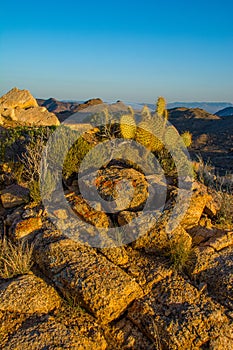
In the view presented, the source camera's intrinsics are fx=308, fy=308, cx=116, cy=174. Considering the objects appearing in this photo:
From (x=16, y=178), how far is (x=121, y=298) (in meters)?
3.25

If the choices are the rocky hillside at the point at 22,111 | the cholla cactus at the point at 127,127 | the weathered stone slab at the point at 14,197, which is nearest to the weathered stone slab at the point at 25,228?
the weathered stone slab at the point at 14,197

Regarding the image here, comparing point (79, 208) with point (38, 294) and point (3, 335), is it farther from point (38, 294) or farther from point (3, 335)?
point (3, 335)

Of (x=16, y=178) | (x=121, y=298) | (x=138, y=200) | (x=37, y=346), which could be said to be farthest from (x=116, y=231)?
(x=16, y=178)

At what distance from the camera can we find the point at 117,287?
11.9 ft

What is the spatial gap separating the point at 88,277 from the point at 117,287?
1.19 feet

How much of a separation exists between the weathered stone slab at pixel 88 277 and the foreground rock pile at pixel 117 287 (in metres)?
0.01

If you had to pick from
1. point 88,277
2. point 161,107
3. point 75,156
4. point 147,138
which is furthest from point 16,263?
point 161,107

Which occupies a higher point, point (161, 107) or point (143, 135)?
point (161, 107)

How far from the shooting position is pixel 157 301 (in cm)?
369

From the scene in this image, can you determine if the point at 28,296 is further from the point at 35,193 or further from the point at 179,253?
the point at 179,253

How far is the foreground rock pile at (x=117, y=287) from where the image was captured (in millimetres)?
3279

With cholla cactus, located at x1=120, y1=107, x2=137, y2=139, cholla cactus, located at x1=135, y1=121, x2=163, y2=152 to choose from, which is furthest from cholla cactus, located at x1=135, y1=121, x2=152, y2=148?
cholla cactus, located at x1=120, y1=107, x2=137, y2=139

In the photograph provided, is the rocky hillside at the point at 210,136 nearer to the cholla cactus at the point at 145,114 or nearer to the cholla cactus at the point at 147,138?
the cholla cactus at the point at 145,114

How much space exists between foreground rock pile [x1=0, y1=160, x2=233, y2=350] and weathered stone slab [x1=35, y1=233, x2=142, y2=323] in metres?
0.01
